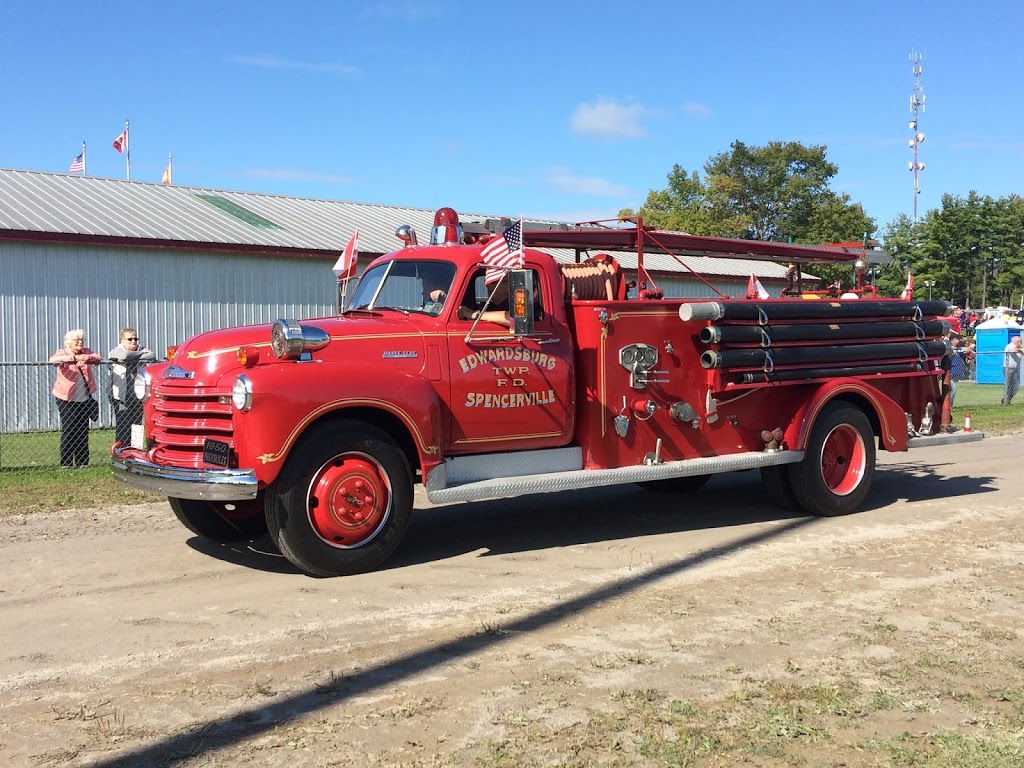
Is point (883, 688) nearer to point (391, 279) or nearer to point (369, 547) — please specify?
point (369, 547)

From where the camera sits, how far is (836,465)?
919 centimetres

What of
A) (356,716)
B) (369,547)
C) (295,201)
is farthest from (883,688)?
(295,201)

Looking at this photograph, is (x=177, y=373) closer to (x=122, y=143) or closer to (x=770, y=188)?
(x=122, y=143)

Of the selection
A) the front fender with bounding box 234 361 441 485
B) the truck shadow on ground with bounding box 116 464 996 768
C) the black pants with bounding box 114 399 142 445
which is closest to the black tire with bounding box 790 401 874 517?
the truck shadow on ground with bounding box 116 464 996 768

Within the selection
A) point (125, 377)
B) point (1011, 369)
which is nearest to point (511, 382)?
point (125, 377)

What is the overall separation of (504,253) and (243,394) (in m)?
2.10

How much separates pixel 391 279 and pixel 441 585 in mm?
2564

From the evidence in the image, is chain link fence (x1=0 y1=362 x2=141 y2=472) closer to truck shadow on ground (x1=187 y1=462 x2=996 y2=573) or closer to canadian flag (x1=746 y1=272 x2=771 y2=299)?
truck shadow on ground (x1=187 y1=462 x2=996 y2=573)

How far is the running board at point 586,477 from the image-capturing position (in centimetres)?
687

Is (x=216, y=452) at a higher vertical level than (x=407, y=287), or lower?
lower

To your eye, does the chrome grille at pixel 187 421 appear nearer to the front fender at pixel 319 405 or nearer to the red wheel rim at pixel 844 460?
the front fender at pixel 319 405

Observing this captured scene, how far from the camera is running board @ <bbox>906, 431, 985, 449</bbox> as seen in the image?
9.64 m

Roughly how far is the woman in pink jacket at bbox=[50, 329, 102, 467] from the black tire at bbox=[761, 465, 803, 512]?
25.4 feet

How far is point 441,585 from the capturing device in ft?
21.2
